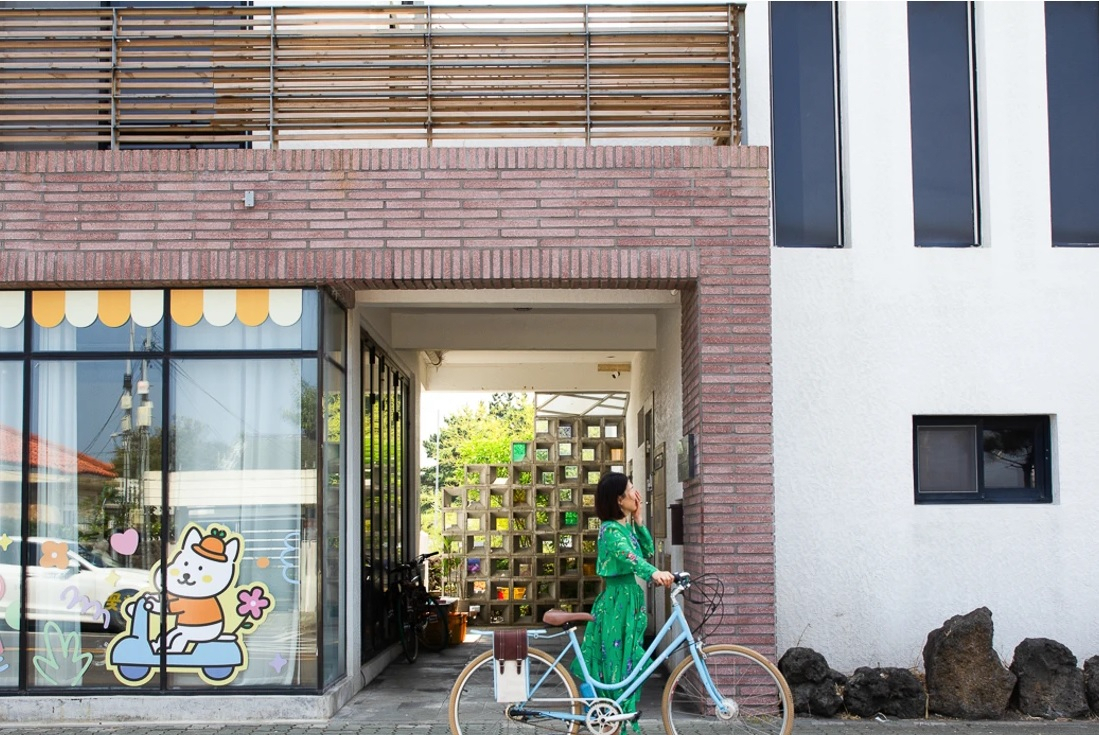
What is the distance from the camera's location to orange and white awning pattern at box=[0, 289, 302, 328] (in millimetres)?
9242

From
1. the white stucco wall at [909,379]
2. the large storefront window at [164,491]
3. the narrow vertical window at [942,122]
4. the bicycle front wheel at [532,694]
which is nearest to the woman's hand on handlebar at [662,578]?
the bicycle front wheel at [532,694]

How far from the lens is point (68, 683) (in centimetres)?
898

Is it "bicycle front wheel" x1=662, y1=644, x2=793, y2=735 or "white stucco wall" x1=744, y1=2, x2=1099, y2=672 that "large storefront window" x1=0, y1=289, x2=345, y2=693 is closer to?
"bicycle front wheel" x1=662, y1=644, x2=793, y2=735

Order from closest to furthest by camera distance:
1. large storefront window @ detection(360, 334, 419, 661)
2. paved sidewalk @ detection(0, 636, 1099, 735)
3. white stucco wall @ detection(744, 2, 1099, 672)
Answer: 1. paved sidewalk @ detection(0, 636, 1099, 735)
2. white stucco wall @ detection(744, 2, 1099, 672)
3. large storefront window @ detection(360, 334, 419, 661)

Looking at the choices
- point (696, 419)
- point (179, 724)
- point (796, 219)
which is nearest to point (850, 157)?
point (796, 219)

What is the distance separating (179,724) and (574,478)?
31.1 ft

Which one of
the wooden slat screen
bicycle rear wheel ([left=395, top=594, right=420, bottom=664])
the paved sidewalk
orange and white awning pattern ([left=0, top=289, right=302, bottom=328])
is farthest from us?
bicycle rear wheel ([left=395, top=594, right=420, bottom=664])

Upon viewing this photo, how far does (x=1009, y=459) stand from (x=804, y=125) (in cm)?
316

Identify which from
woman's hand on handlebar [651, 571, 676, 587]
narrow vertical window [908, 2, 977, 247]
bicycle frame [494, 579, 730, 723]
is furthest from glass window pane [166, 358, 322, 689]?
narrow vertical window [908, 2, 977, 247]

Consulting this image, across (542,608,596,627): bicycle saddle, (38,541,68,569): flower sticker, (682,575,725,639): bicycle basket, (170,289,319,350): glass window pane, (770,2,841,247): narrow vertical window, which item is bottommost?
(682,575,725,639): bicycle basket

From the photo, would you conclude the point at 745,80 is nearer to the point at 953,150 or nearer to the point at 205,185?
the point at 953,150

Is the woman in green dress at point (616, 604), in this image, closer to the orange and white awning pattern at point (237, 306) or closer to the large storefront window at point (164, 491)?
the large storefront window at point (164, 491)

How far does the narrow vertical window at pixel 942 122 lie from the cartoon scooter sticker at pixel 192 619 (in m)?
6.00

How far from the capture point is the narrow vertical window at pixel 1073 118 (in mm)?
10492
